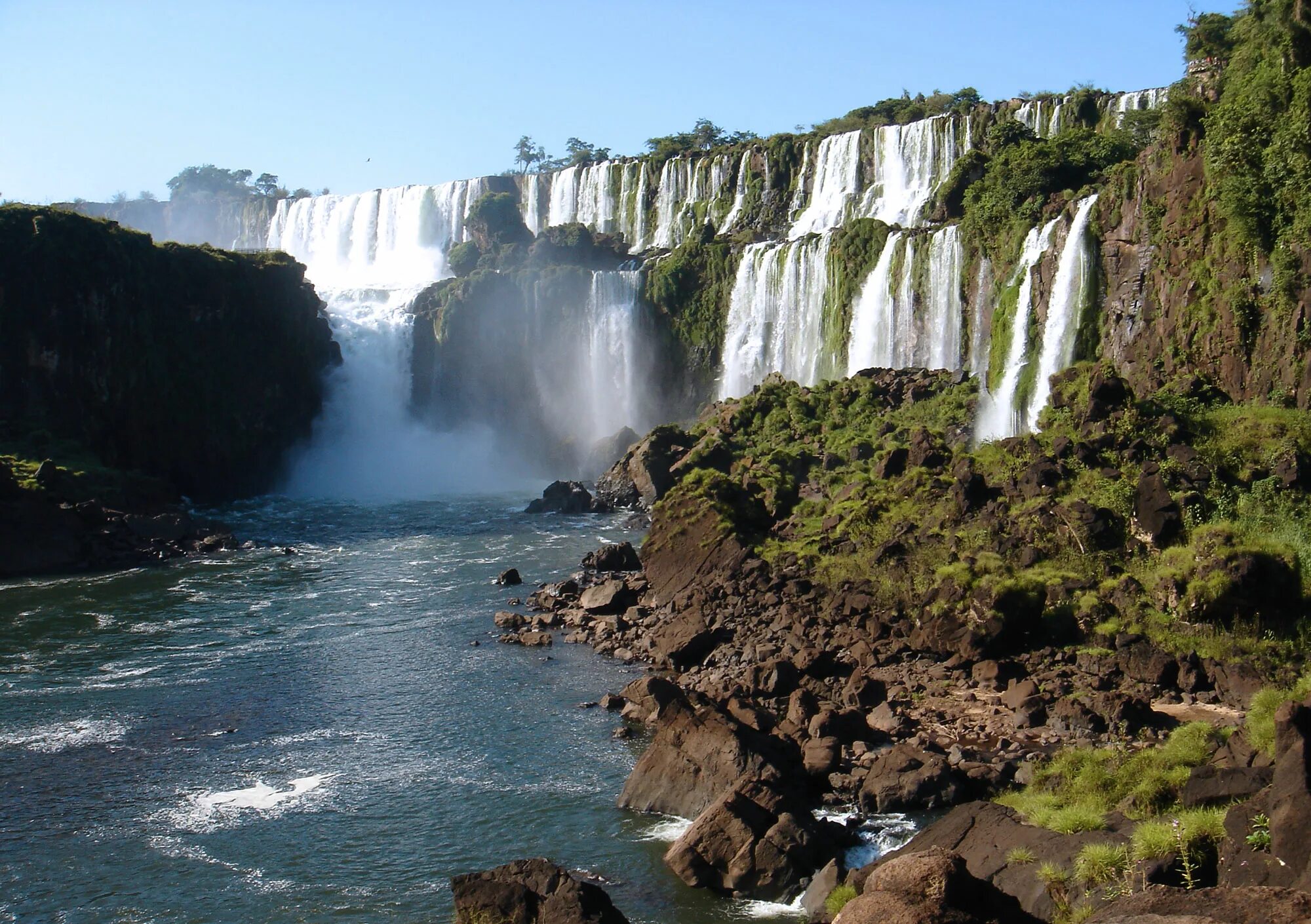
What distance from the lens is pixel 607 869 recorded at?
16953mm

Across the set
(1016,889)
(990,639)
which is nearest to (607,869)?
(1016,889)

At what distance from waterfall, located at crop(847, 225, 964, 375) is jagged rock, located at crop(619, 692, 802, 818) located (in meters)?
35.2

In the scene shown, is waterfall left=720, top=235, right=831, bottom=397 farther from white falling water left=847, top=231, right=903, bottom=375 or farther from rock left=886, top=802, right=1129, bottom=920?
rock left=886, top=802, right=1129, bottom=920

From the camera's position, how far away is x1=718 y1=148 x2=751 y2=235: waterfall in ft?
247

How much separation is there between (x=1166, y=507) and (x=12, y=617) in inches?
1210

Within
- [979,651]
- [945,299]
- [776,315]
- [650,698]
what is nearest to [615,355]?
[776,315]

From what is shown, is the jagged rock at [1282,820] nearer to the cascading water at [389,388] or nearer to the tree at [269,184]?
the cascading water at [389,388]

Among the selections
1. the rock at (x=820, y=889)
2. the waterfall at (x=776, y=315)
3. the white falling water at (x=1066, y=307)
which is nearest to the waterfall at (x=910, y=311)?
the waterfall at (x=776, y=315)

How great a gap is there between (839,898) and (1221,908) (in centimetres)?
518

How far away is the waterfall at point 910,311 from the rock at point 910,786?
115ft

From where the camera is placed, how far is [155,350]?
188 feet

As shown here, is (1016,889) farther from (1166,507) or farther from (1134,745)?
(1166,507)

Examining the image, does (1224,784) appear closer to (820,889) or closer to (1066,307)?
(820,889)

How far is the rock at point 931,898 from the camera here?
11.3 metres
